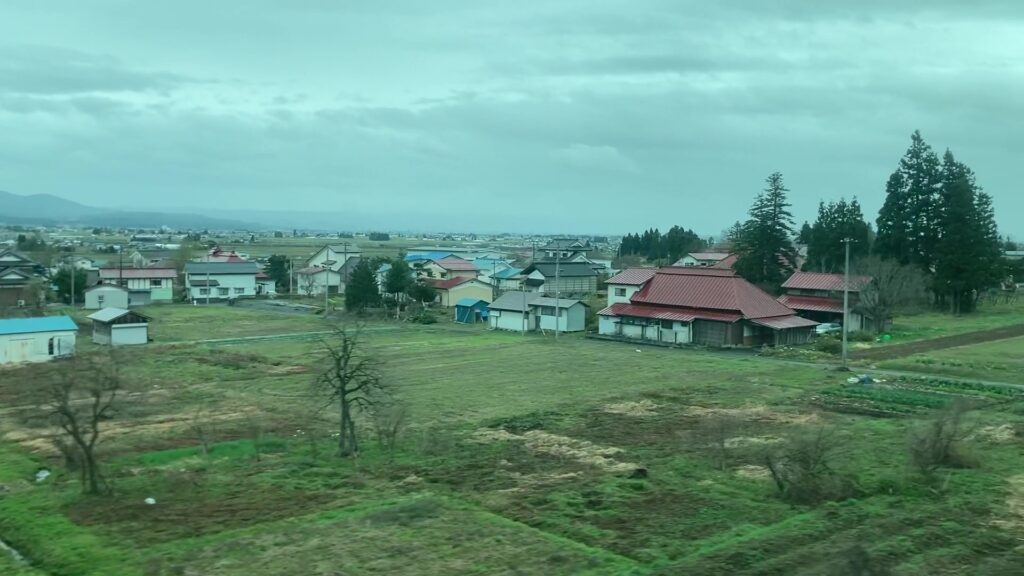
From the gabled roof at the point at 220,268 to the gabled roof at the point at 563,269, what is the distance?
701 inches

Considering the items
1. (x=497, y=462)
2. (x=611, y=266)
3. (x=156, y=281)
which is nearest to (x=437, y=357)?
(x=497, y=462)

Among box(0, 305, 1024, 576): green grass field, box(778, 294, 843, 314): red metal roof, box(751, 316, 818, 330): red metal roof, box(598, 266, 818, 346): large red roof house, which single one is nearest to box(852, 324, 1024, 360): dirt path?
box(751, 316, 818, 330): red metal roof

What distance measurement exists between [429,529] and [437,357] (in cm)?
1786

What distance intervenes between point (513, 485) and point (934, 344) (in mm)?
23673

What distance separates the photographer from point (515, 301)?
1521 inches

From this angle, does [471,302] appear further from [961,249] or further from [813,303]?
[961,249]

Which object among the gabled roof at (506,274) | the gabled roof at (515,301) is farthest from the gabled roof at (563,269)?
the gabled roof at (515,301)

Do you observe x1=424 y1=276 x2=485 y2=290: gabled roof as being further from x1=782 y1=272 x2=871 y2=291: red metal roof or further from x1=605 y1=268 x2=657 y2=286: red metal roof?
x1=782 y1=272 x2=871 y2=291: red metal roof

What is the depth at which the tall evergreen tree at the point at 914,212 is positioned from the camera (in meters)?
42.4

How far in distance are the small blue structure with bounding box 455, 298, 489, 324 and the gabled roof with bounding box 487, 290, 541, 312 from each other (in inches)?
103

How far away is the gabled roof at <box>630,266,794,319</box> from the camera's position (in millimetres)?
33062

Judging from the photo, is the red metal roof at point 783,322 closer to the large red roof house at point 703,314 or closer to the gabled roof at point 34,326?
the large red roof house at point 703,314

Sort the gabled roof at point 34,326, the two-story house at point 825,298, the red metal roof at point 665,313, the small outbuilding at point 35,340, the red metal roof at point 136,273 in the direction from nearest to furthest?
the small outbuilding at point 35,340 → the gabled roof at point 34,326 → the red metal roof at point 665,313 → the two-story house at point 825,298 → the red metal roof at point 136,273

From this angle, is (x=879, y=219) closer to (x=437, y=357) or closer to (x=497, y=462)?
(x=437, y=357)
